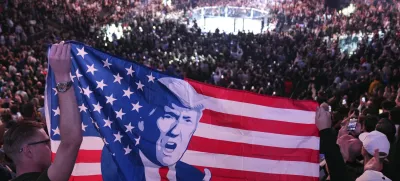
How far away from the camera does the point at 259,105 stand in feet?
12.4

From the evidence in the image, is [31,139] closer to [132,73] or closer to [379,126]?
[132,73]

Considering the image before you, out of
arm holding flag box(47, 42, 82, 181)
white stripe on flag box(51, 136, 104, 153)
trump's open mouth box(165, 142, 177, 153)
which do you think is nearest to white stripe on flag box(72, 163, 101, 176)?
white stripe on flag box(51, 136, 104, 153)

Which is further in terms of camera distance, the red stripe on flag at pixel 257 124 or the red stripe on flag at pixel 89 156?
the red stripe on flag at pixel 257 124

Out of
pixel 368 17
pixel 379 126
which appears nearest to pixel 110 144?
pixel 379 126

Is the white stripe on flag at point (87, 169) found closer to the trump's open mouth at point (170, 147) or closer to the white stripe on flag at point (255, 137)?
the trump's open mouth at point (170, 147)

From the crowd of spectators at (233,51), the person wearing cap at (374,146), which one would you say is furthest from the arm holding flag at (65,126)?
the crowd of spectators at (233,51)

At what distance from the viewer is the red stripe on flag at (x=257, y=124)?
3.71 m

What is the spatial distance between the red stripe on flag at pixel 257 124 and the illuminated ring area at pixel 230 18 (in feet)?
94.8

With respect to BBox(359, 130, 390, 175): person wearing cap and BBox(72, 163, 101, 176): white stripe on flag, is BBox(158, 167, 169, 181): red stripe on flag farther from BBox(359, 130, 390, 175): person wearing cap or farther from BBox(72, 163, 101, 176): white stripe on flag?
BBox(359, 130, 390, 175): person wearing cap

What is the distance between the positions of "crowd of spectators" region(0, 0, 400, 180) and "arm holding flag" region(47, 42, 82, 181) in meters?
4.81

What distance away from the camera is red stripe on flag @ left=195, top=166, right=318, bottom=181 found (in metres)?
3.61

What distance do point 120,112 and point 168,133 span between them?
38 centimetres

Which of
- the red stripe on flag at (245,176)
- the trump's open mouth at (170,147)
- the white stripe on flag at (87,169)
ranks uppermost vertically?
the trump's open mouth at (170,147)

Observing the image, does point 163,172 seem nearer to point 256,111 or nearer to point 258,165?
point 258,165
